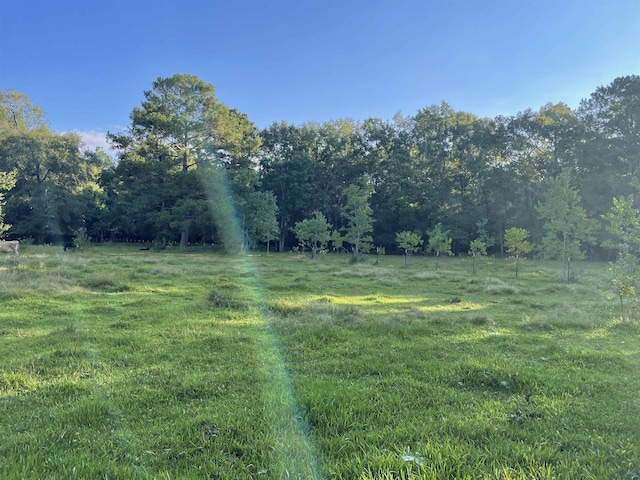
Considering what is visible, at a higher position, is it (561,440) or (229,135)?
(229,135)

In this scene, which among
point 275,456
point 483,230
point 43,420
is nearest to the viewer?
point 275,456

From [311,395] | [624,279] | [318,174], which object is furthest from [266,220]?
[311,395]

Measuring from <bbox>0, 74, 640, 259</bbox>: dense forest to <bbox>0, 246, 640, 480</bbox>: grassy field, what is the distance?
25.1 meters

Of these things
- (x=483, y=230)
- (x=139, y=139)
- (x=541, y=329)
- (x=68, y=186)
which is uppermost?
(x=139, y=139)

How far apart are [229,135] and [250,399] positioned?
39.4 metres

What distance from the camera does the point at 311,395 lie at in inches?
167

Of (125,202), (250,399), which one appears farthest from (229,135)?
(250,399)

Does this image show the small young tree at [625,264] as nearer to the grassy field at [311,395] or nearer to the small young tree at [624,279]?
the small young tree at [624,279]

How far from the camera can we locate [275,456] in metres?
3.14

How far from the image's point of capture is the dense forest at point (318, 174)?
125ft

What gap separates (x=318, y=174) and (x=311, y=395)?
50.6 m

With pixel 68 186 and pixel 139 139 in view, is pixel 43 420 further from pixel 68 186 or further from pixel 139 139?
pixel 68 186

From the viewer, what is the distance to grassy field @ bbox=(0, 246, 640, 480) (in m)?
→ 3.04

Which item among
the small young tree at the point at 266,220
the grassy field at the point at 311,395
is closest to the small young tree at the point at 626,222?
the grassy field at the point at 311,395
